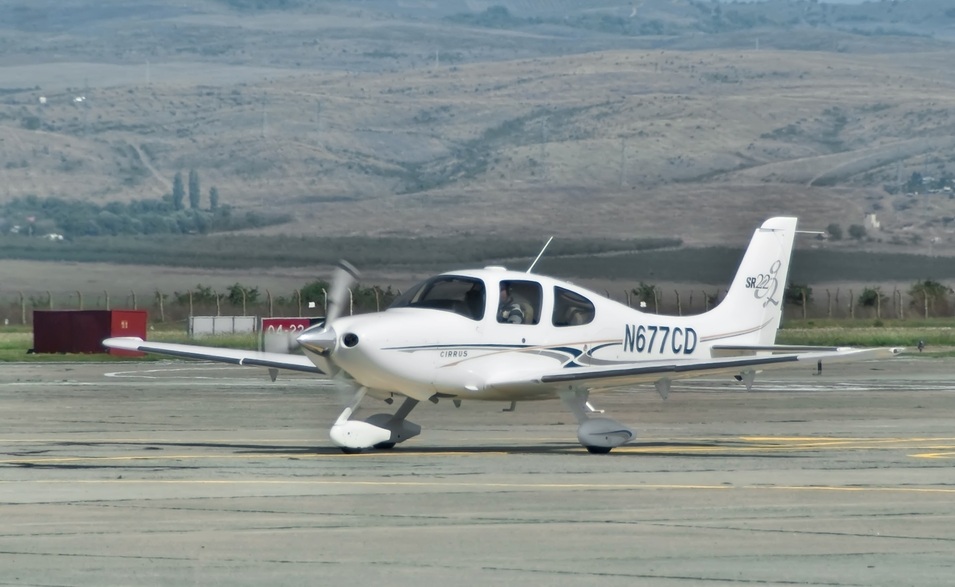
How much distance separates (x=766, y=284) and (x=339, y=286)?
256 inches

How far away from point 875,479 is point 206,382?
23375 mm

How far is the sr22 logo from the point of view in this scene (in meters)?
22.5

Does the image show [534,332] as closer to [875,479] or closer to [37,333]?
[875,479]

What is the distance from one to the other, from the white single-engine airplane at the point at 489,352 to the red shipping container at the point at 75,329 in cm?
3297

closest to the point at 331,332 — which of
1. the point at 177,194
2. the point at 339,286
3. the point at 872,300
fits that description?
the point at 339,286

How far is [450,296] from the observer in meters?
19.2

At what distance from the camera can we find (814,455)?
19188mm

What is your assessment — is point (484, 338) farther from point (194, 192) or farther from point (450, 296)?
point (194, 192)

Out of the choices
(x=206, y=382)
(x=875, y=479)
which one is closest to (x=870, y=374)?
(x=206, y=382)

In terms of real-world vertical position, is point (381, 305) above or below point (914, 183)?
above

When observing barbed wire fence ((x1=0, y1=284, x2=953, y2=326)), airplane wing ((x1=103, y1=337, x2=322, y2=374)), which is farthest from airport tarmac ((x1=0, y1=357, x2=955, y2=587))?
barbed wire fence ((x1=0, y1=284, x2=953, y2=326))

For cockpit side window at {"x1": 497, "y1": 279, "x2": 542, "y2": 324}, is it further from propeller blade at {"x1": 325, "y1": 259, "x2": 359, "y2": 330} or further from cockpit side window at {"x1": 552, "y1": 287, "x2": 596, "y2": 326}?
propeller blade at {"x1": 325, "y1": 259, "x2": 359, "y2": 330}

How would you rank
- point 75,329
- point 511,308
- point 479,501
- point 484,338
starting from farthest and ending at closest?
point 75,329, point 511,308, point 484,338, point 479,501

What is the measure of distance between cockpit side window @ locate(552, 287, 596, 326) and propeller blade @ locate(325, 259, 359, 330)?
2.46 m
